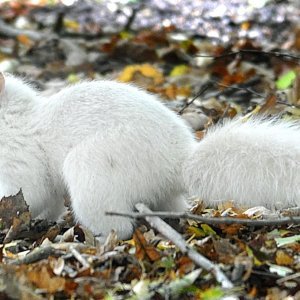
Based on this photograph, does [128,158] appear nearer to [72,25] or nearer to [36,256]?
[36,256]

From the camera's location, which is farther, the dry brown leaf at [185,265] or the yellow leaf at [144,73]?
the yellow leaf at [144,73]

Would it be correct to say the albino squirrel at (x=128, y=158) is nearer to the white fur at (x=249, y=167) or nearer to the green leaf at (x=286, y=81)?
the white fur at (x=249, y=167)

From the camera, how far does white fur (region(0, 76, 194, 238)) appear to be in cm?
416

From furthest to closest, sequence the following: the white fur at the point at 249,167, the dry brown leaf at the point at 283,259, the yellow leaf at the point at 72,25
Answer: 1. the yellow leaf at the point at 72,25
2. the white fur at the point at 249,167
3. the dry brown leaf at the point at 283,259

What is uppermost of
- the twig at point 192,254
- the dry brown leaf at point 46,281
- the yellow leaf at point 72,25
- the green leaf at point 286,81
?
the twig at point 192,254

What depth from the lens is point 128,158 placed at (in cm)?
416

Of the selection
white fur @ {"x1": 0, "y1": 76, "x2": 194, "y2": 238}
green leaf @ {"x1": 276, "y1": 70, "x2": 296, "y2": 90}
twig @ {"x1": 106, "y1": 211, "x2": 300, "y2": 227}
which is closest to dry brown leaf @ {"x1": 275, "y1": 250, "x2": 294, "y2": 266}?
twig @ {"x1": 106, "y1": 211, "x2": 300, "y2": 227}

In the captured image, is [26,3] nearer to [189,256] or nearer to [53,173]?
[53,173]

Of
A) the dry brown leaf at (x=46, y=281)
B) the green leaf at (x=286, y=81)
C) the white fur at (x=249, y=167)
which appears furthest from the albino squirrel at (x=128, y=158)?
the green leaf at (x=286, y=81)

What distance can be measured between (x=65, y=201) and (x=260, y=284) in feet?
5.90

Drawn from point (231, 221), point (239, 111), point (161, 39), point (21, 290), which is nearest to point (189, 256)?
point (231, 221)

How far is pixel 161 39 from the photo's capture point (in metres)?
9.71

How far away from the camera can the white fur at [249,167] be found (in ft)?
13.0

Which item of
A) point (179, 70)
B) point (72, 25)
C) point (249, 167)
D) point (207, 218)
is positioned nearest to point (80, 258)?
point (207, 218)
